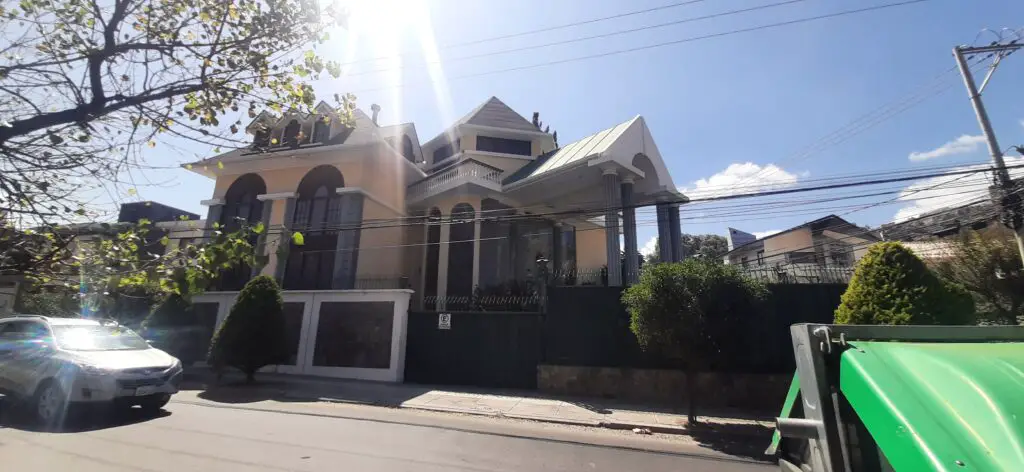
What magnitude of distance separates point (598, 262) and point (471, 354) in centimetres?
1304

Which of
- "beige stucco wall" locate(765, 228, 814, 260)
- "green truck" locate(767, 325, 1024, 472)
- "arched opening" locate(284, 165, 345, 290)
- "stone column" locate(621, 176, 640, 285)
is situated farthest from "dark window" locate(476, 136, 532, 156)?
"green truck" locate(767, 325, 1024, 472)

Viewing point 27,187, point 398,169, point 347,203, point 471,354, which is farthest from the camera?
point 398,169

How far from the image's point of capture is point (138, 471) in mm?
4410

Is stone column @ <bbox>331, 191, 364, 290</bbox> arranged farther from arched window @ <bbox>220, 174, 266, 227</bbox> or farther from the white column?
arched window @ <bbox>220, 174, 266, 227</bbox>

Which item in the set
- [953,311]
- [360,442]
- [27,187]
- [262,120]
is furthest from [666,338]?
[27,187]

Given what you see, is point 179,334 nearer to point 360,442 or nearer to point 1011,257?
point 360,442

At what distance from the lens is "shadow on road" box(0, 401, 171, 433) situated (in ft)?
20.2

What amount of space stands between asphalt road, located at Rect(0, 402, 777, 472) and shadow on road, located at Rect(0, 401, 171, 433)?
65mm

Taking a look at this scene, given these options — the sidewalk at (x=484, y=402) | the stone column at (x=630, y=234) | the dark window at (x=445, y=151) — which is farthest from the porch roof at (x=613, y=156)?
the sidewalk at (x=484, y=402)

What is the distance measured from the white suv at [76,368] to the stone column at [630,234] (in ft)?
38.9

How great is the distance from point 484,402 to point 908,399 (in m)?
8.90

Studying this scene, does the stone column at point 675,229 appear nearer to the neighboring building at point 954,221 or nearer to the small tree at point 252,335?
the neighboring building at point 954,221

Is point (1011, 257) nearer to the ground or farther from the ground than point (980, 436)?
farther from the ground

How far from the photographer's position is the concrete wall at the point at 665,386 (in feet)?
31.4
